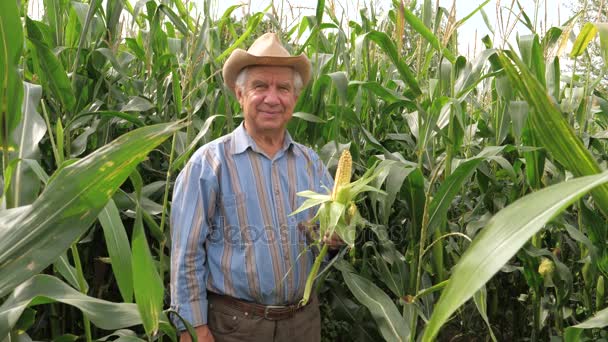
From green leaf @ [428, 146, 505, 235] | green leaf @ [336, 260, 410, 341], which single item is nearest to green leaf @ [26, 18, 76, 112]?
green leaf @ [336, 260, 410, 341]

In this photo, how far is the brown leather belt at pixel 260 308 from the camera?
213 cm

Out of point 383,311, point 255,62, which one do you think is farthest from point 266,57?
point 383,311

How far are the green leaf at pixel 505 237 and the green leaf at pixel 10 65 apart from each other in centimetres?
76

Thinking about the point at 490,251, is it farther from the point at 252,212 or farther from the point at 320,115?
the point at 320,115

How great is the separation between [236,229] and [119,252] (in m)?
0.90

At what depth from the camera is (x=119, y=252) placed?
49.5 inches

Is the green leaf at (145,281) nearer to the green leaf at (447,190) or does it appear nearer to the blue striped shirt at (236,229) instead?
the blue striped shirt at (236,229)

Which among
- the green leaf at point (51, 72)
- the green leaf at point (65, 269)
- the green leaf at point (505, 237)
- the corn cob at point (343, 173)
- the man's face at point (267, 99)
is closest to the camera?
the green leaf at point (505, 237)

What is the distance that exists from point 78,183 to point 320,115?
6.34ft

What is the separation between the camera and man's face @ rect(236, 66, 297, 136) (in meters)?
2.16

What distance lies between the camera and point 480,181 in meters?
2.75

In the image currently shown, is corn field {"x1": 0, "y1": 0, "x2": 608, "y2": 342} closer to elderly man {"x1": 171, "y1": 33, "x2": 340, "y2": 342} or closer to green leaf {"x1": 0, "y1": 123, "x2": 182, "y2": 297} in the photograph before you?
green leaf {"x1": 0, "y1": 123, "x2": 182, "y2": 297}

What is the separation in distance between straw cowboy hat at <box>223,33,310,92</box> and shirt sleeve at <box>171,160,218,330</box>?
400mm

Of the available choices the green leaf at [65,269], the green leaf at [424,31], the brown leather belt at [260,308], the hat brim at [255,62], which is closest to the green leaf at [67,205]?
the green leaf at [65,269]
